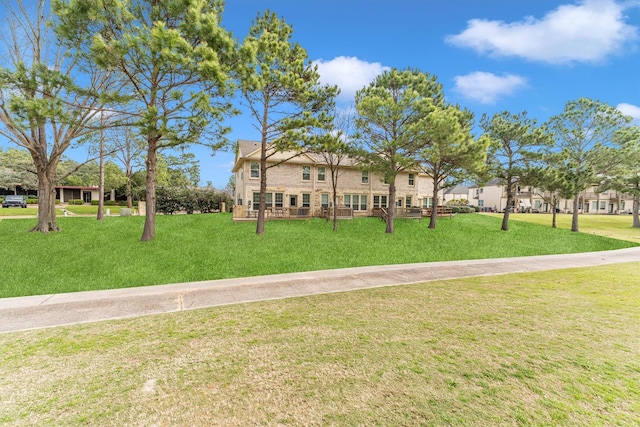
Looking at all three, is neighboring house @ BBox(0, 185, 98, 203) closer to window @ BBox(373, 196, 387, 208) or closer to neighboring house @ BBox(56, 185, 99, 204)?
neighboring house @ BBox(56, 185, 99, 204)

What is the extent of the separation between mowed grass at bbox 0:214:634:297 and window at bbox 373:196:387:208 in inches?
309

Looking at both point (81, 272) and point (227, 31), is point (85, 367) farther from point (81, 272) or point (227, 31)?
point (227, 31)

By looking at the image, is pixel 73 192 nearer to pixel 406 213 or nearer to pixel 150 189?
pixel 150 189

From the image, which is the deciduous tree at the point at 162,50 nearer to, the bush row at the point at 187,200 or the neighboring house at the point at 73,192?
the bush row at the point at 187,200

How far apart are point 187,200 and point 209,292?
83.2 ft

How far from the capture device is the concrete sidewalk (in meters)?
5.86

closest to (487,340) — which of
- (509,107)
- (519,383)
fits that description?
(519,383)

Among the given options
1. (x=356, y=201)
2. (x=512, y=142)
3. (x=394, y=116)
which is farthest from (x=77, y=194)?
(x=512, y=142)

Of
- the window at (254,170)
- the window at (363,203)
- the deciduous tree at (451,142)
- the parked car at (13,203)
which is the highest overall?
the deciduous tree at (451,142)

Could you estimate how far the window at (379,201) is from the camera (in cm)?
2886

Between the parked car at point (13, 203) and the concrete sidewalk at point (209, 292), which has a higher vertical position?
the parked car at point (13, 203)

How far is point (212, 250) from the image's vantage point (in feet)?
40.3

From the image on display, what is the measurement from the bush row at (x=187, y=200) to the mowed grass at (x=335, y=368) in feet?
85.7

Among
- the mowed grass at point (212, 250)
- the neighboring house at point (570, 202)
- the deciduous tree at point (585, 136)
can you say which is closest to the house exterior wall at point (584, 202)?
the neighboring house at point (570, 202)
